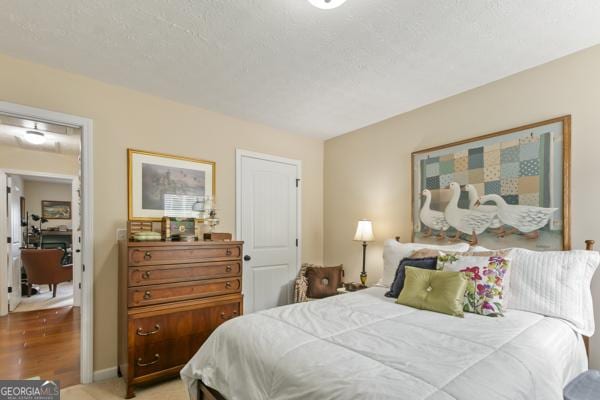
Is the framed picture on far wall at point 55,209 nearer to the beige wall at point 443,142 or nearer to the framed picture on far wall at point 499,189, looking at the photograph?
the beige wall at point 443,142

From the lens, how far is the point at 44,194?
22.9 ft

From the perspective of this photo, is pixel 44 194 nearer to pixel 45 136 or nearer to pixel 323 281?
pixel 45 136

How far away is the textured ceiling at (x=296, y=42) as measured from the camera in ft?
5.62

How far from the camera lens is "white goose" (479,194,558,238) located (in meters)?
2.26

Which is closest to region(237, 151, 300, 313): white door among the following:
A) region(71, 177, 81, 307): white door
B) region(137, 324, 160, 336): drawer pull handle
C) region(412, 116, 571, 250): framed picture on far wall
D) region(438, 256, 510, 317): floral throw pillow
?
region(137, 324, 160, 336): drawer pull handle

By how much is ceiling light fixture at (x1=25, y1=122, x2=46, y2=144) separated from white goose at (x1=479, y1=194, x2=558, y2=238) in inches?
195

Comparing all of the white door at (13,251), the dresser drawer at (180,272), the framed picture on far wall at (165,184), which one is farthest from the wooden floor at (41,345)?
the framed picture on far wall at (165,184)

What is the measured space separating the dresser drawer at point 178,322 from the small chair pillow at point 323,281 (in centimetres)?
102

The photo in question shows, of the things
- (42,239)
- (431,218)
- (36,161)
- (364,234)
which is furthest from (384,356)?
(42,239)

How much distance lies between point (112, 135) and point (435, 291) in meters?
2.85

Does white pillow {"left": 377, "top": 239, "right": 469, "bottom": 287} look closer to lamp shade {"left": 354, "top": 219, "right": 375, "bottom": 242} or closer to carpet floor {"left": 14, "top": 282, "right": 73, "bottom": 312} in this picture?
lamp shade {"left": 354, "top": 219, "right": 375, "bottom": 242}

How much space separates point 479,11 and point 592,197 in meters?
1.47

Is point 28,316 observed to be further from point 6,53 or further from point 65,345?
point 6,53

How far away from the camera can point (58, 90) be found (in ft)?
7.88
